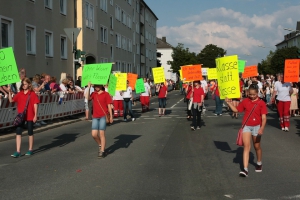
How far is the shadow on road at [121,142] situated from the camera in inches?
434

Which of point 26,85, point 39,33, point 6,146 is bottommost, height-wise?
point 6,146

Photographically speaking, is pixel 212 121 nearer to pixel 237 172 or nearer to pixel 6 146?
pixel 6 146

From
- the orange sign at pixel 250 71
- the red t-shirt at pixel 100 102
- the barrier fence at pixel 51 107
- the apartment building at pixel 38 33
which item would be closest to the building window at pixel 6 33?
the apartment building at pixel 38 33

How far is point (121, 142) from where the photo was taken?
12328mm

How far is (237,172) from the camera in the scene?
7.94 meters

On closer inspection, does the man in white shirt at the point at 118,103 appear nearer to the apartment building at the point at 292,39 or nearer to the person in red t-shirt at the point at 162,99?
the person in red t-shirt at the point at 162,99

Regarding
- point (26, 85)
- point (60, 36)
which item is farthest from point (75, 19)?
point (26, 85)

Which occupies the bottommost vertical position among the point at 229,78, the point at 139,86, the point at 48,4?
the point at 139,86

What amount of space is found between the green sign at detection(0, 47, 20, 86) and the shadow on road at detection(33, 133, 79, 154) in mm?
1811

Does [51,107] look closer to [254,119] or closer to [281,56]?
[254,119]

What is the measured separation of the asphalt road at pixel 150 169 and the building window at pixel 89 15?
78.3ft

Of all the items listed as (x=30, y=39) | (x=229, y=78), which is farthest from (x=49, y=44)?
(x=229, y=78)

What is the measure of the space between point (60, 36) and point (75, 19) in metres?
3.38

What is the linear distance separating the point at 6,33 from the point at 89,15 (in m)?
15.4
